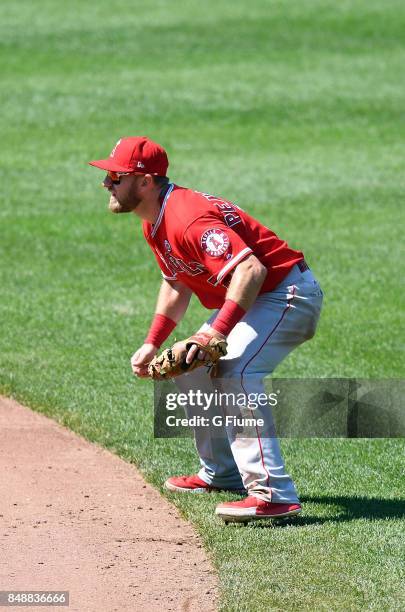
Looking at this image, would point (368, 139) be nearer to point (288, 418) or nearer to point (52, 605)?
point (288, 418)

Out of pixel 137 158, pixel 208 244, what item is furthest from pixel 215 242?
pixel 137 158

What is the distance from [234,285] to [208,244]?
0.24m

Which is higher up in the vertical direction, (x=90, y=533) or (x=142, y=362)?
(x=142, y=362)

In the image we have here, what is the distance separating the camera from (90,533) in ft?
19.8

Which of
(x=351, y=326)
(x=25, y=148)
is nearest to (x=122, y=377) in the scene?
(x=351, y=326)

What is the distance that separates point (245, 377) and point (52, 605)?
1558 mm

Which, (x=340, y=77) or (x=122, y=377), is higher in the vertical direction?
(x=340, y=77)

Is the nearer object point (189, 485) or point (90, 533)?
point (90, 533)

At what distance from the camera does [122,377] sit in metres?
8.77

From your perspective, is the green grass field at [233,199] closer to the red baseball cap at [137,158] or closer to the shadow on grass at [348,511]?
the shadow on grass at [348,511]

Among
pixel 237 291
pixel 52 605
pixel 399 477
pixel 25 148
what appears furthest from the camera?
pixel 25 148

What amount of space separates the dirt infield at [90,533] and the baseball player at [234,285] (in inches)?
18.2

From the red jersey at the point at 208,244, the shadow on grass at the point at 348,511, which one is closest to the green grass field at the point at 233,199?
the shadow on grass at the point at 348,511

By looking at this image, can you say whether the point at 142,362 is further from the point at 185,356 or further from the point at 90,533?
the point at 90,533
